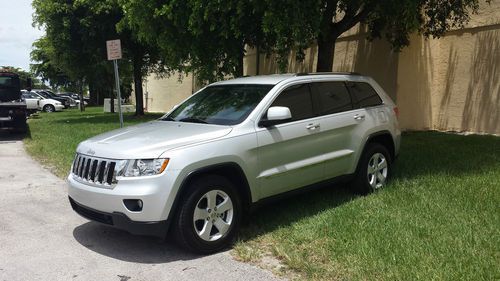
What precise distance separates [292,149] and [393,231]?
1408mm

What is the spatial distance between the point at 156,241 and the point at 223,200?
917mm

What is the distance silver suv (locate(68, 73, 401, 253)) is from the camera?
4699mm

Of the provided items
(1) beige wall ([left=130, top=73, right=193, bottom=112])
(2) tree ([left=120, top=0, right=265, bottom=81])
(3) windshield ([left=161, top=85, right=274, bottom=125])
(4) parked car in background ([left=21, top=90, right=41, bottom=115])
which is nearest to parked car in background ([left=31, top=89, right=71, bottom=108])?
(4) parked car in background ([left=21, top=90, right=41, bottom=115])

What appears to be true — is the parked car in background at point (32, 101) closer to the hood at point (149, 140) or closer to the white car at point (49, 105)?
the white car at point (49, 105)

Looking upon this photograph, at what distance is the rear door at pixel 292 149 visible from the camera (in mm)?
5445

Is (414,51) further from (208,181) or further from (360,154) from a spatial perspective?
(208,181)

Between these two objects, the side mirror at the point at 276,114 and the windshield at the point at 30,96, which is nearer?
the side mirror at the point at 276,114

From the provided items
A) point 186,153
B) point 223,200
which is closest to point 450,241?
point 223,200

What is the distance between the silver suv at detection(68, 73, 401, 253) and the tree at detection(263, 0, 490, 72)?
2146mm

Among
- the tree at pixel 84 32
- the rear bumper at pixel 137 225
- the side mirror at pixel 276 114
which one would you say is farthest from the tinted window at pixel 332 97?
the tree at pixel 84 32

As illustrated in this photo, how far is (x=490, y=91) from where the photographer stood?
1261 centimetres

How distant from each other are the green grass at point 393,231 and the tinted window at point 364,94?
3.98ft

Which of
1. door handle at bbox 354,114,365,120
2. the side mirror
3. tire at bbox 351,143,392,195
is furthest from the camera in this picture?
tire at bbox 351,143,392,195

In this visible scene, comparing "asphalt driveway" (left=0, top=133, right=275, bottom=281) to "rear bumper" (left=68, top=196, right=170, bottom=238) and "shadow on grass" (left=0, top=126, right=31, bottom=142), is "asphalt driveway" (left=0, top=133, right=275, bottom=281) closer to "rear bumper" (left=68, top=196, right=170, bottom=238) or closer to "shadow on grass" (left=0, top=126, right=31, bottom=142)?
"rear bumper" (left=68, top=196, right=170, bottom=238)
